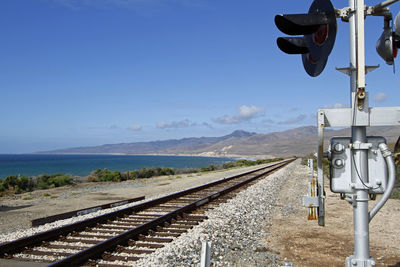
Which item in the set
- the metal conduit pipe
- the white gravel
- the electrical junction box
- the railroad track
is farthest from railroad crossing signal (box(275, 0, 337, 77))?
the railroad track

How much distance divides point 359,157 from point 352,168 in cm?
12

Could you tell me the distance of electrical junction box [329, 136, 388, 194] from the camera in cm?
308

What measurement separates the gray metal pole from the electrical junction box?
0.03 m

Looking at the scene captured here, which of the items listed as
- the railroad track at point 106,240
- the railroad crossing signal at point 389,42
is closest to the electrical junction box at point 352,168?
the railroad crossing signal at point 389,42

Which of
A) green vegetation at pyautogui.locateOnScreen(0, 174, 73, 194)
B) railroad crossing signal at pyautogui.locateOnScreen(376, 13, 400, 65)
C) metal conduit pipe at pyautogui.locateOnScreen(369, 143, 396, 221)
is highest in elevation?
railroad crossing signal at pyautogui.locateOnScreen(376, 13, 400, 65)

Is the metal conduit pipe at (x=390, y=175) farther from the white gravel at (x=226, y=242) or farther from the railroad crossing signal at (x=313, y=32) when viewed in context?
the white gravel at (x=226, y=242)

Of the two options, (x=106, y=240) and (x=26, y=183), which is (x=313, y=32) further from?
(x=26, y=183)

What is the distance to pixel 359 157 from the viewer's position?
10.2 feet

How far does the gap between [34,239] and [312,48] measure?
6.12 metres

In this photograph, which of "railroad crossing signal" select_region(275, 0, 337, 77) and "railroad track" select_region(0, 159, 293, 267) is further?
"railroad track" select_region(0, 159, 293, 267)

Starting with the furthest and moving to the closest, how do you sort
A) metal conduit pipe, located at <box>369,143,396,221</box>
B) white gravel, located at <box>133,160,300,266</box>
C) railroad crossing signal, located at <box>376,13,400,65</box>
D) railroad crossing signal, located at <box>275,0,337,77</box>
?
1. white gravel, located at <box>133,160,300,266</box>
2. railroad crossing signal, located at <box>376,13,400,65</box>
3. railroad crossing signal, located at <box>275,0,337,77</box>
4. metal conduit pipe, located at <box>369,143,396,221</box>

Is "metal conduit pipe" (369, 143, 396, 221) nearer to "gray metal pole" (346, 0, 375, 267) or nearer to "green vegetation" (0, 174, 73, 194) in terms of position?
"gray metal pole" (346, 0, 375, 267)

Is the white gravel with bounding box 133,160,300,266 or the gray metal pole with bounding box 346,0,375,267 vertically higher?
the gray metal pole with bounding box 346,0,375,267

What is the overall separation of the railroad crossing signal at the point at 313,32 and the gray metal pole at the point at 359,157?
0.21m
